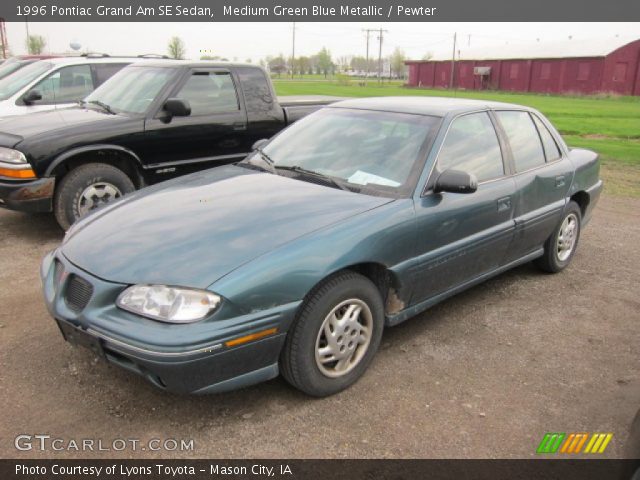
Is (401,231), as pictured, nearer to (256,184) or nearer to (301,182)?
(301,182)

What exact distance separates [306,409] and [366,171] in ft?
5.22

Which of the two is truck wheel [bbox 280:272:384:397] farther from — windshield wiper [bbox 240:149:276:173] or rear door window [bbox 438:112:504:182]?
windshield wiper [bbox 240:149:276:173]

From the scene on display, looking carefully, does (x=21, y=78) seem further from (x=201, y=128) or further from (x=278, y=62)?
(x=278, y=62)

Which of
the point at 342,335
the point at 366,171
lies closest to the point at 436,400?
the point at 342,335

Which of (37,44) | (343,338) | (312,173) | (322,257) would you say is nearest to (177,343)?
(322,257)

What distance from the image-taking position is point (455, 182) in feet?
11.3

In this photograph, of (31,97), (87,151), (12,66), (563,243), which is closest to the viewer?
(563,243)

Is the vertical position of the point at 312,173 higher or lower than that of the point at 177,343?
higher

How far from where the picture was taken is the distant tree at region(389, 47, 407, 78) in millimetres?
123125

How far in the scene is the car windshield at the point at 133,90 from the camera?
20.2 ft

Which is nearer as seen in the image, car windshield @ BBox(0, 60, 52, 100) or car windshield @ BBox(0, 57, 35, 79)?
car windshield @ BBox(0, 60, 52, 100)

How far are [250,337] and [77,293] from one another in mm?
970

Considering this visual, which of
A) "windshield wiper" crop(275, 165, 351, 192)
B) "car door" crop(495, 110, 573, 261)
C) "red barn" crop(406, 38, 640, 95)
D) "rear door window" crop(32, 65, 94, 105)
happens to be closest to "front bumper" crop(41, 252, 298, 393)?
"windshield wiper" crop(275, 165, 351, 192)

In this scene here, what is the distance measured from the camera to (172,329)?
2.53m
